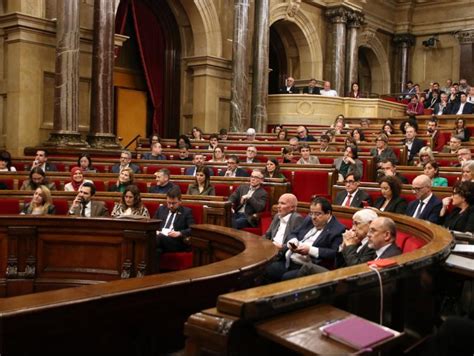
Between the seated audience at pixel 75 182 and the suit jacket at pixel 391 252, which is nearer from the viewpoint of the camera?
the suit jacket at pixel 391 252

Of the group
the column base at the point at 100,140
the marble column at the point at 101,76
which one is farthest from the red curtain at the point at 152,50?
the column base at the point at 100,140

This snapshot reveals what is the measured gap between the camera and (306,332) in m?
1.50

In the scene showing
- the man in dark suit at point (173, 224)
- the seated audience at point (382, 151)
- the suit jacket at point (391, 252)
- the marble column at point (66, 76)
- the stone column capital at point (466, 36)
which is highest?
the stone column capital at point (466, 36)

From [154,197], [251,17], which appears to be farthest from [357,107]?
[154,197]

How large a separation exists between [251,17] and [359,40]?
18.4 feet

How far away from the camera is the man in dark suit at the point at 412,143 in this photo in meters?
8.32

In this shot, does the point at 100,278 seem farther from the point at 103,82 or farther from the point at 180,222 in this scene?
the point at 103,82

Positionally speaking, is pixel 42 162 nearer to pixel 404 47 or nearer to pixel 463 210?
pixel 463 210

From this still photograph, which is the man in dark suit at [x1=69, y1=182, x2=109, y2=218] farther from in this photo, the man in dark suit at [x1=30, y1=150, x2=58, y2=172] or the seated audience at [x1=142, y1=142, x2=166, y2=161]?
the seated audience at [x1=142, y1=142, x2=166, y2=161]

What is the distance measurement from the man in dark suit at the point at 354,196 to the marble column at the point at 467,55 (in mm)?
13909

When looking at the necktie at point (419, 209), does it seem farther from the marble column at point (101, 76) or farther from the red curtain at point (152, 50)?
the red curtain at point (152, 50)

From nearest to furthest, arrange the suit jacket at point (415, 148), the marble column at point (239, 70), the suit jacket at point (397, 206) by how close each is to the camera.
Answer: the suit jacket at point (397, 206) < the suit jacket at point (415, 148) < the marble column at point (239, 70)

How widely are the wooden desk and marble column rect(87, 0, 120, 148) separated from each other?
8315 millimetres

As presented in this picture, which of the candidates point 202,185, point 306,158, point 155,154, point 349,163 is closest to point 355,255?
point 202,185
